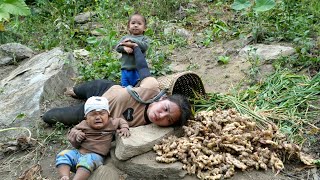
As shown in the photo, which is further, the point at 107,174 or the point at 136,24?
the point at 136,24

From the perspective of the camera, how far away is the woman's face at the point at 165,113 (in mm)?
3678

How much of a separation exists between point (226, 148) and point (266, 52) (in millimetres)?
2133

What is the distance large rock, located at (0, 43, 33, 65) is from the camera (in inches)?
247

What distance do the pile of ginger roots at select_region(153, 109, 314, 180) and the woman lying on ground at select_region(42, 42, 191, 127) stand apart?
0.18 meters

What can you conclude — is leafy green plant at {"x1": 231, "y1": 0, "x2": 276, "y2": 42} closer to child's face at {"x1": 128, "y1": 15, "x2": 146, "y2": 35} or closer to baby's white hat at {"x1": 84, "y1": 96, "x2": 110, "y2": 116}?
child's face at {"x1": 128, "y1": 15, "x2": 146, "y2": 35}

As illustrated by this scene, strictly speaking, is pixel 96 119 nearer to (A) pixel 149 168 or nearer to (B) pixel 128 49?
(A) pixel 149 168

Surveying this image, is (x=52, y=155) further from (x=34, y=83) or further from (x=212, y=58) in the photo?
(x=212, y=58)

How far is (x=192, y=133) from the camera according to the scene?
3.65 m

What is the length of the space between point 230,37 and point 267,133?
9.21 feet

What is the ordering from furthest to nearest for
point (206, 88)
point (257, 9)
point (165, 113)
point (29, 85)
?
point (257, 9) < point (29, 85) < point (206, 88) < point (165, 113)

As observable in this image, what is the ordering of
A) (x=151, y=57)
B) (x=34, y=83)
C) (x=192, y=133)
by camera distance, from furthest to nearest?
(x=151, y=57)
(x=34, y=83)
(x=192, y=133)

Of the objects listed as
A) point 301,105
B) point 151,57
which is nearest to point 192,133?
point 301,105

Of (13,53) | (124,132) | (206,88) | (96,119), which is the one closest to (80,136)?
(96,119)

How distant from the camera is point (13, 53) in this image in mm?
6270
